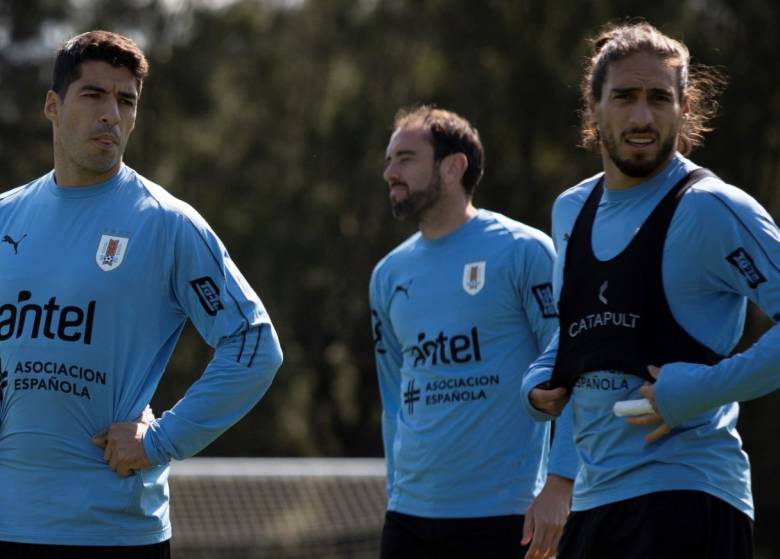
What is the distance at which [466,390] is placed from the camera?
6320mm

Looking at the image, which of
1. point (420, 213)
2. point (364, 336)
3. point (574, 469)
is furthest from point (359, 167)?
point (574, 469)

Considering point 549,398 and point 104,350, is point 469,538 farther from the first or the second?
point 104,350

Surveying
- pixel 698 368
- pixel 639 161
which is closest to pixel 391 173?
pixel 639 161

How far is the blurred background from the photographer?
23844 mm

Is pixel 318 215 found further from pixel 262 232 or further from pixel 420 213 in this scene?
pixel 420 213

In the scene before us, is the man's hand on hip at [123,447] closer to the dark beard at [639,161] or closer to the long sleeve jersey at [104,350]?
the long sleeve jersey at [104,350]

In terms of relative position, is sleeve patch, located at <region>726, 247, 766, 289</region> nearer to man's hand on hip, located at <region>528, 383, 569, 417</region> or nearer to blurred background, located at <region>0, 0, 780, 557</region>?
man's hand on hip, located at <region>528, 383, 569, 417</region>

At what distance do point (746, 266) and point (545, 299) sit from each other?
2183 millimetres

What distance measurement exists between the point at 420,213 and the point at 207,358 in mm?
18268

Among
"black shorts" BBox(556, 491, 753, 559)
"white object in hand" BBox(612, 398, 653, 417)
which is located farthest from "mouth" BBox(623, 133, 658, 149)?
"black shorts" BBox(556, 491, 753, 559)

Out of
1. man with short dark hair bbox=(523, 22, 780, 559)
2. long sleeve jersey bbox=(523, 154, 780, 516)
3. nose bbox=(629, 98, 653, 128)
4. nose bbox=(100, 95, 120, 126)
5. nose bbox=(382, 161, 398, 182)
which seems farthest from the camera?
nose bbox=(382, 161, 398, 182)

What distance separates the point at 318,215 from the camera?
27.3 m

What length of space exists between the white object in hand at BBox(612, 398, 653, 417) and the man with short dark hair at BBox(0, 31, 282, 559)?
119cm

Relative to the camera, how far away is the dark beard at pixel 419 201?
22.9 feet
